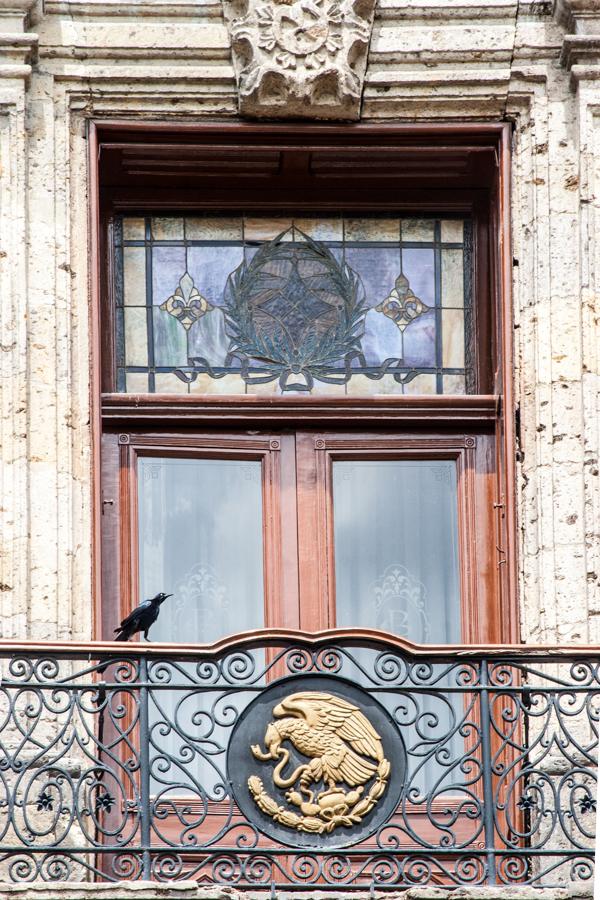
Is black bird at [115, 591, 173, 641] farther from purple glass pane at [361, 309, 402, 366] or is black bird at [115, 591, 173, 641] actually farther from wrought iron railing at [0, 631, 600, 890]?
purple glass pane at [361, 309, 402, 366]

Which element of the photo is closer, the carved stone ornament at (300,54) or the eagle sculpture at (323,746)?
the eagle sculpture at (323,746)

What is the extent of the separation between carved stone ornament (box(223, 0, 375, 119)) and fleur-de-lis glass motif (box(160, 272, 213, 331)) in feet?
2.58

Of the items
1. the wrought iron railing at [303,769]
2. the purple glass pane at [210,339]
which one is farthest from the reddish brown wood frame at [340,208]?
the wrought iron railing at [303,769]

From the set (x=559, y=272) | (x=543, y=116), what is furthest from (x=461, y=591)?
(x=543, y=116)

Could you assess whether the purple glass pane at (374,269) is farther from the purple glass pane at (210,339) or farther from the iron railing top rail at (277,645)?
the iron railing top rail at (277,645)

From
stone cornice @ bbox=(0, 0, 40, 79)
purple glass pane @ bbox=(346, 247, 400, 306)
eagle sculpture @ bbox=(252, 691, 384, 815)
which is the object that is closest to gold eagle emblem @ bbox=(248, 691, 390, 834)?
eagle sculpture @ bbox=(252, 691, 384, 815)

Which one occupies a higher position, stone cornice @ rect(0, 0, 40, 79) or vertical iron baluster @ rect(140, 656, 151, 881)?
stone cornice @ rect(0, 0, 40, 79)

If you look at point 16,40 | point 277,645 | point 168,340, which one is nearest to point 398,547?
point 168,340

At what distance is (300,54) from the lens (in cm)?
990

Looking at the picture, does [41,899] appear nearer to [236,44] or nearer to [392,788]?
[392,788]

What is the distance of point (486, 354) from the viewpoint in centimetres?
1016

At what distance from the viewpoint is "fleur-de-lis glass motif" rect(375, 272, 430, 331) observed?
10.3 m

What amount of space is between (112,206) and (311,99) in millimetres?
967

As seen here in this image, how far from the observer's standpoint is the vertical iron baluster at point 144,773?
838cm
